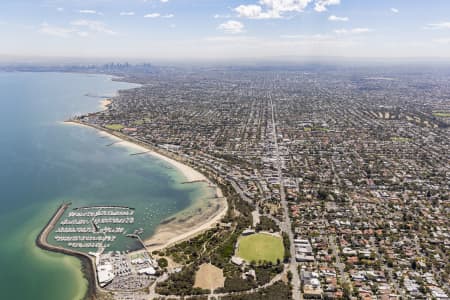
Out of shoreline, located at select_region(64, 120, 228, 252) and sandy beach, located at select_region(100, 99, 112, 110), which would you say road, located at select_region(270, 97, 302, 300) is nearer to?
shoreline, located at select_region(64, 120, 228, 252)

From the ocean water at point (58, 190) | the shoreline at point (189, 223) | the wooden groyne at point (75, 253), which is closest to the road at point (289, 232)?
the shoreline at point (189, 223)

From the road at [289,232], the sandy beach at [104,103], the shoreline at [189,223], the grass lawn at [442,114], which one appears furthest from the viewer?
the sandy beach at [104,103]

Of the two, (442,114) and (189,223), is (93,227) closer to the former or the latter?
(189,223)

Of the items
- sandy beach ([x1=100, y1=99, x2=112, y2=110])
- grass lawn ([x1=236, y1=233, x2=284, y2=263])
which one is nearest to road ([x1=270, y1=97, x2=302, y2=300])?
grass lawn ([x1=236, y1=233, x2=284, y2=263])

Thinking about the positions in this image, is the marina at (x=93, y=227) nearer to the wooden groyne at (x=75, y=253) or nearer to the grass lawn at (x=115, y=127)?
the wooden groyne at (x=75, y=253)

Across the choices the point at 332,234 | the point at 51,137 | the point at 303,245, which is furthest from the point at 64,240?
the point at 51,137

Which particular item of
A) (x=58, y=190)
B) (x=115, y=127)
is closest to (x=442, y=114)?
(x=115, y=127)

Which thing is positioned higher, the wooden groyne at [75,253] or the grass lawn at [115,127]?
the grass lawn at [115,127]
